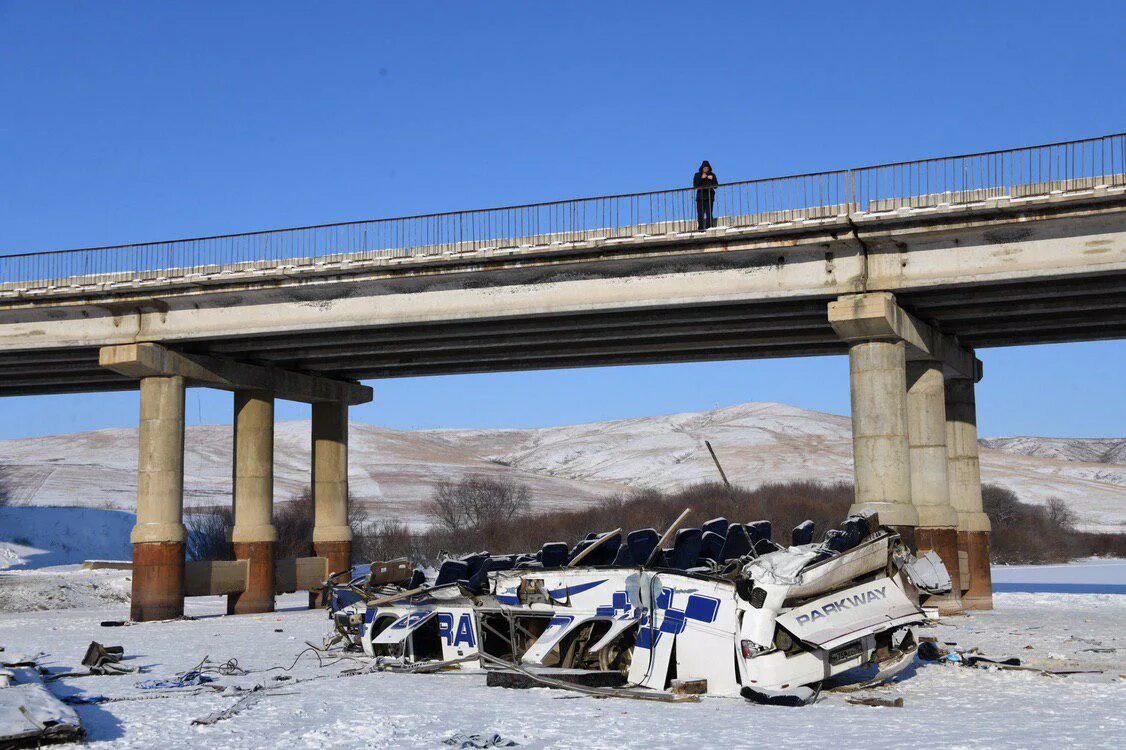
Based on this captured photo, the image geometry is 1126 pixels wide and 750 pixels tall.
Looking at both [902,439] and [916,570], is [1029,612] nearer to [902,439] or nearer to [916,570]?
[902,439]

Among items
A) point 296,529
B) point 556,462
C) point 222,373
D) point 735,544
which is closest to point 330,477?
point 222,373

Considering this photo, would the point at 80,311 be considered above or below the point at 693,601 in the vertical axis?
above

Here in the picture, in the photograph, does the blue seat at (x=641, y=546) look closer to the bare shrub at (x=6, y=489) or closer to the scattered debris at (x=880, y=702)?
the scattered debris at (x=880, y=702)

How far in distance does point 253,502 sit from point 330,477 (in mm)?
4374

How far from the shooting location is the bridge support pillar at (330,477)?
40219 millimetres

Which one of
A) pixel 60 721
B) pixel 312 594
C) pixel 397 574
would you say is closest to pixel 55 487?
pixel 312 594

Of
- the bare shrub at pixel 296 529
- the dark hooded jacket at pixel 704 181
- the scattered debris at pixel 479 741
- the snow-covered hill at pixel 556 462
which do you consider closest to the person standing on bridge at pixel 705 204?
the dark hooded jacket at pixel 704 181

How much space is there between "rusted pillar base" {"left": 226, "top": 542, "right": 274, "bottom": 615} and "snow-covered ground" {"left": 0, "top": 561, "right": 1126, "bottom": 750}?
13.8 meters

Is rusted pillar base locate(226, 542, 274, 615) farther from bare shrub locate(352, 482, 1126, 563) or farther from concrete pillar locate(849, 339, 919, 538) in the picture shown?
bare shrub locate(352, 482, 1126, 563)

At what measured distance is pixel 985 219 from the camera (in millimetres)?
25250

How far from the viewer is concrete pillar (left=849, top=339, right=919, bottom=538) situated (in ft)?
88.6

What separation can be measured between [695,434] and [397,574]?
15072cm

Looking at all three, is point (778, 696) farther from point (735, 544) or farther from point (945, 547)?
point (945, 547)

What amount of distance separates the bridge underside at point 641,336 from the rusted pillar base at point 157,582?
602 centimetres
